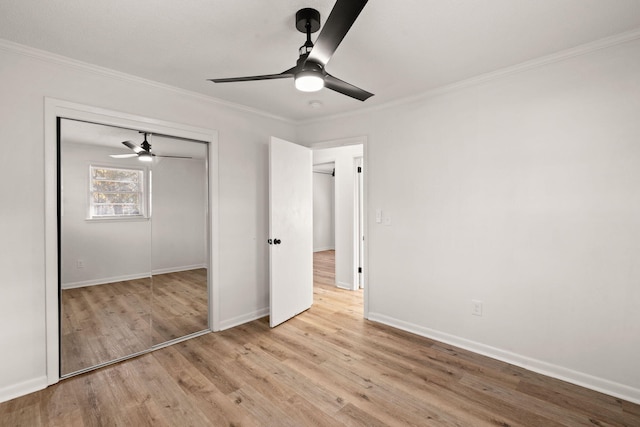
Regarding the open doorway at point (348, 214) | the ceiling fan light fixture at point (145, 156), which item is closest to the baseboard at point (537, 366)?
the open doorway at point (348, 214)

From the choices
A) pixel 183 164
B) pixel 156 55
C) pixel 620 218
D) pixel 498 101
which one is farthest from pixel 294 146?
pixel 620 218

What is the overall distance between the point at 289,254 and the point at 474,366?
6.92 ft

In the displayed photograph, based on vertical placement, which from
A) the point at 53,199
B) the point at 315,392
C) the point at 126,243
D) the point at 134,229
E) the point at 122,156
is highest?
the point at 122,156

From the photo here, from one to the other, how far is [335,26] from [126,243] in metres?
2.55

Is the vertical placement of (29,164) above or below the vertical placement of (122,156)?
below

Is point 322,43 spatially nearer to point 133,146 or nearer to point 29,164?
point 133,146

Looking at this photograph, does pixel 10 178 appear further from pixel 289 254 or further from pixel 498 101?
pixel 498 101

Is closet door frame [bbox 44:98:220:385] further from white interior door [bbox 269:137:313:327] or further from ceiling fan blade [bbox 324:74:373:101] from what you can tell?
ceiling fan blade [bbox 324:74:373:101]

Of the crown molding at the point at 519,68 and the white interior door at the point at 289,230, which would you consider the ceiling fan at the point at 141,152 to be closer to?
the white interior door at the point at 289,230

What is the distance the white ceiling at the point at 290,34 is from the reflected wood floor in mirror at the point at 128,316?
1.86 metres

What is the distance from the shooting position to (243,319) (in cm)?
348

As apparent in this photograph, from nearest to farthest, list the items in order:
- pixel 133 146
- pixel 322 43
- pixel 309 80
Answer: pixel 322 43 < pixel 309 80 < pixel 133 146

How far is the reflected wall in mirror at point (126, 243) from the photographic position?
2.41 meters

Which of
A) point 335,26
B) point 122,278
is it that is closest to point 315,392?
point 122,278
